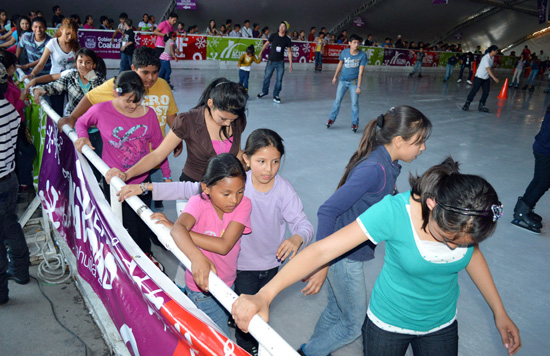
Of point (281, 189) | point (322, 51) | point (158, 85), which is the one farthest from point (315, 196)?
point (322, 51)

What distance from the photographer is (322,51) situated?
732 inches

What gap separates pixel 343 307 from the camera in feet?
6.67

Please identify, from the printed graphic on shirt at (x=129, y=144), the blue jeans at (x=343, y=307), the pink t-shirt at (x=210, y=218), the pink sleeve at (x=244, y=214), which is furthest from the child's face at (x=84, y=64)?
the blue jeans at (x=343, y=307)

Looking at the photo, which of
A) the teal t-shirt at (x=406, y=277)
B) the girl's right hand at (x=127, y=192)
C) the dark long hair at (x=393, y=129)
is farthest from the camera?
the dark long hair at (x=393, y=129)

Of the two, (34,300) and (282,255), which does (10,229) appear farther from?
(282,255)

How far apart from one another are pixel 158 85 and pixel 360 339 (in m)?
2.44

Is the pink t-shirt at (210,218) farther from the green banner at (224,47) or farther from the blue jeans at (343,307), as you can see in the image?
the green banner at (224,47)

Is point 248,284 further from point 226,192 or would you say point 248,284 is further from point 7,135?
point 7,135

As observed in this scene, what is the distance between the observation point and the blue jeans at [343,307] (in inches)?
77.9

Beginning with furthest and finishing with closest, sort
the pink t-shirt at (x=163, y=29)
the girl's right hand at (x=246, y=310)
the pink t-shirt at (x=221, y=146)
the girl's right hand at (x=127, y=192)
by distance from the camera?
the pink t-shirt at (x=163, y=29) < the pink t-shirt at (x=221, y=146) < the girl's right hand at (x=127, y=192) < the girl's right hand at (x=246, y=310)

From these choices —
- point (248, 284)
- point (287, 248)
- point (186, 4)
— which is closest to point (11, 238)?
point (248, 284)

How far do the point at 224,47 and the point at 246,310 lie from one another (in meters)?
15.9

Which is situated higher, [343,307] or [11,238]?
[343,307]

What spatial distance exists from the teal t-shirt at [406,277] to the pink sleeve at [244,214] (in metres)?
0.54
